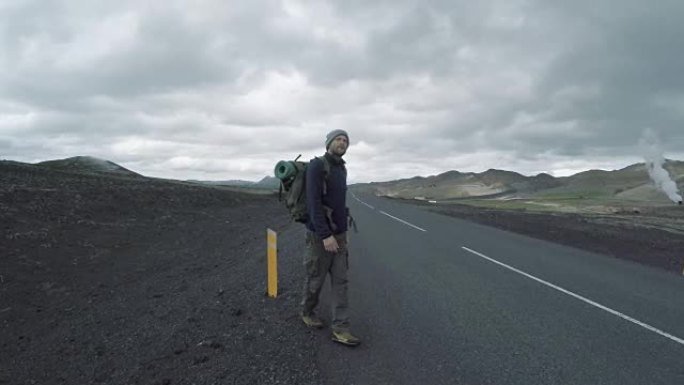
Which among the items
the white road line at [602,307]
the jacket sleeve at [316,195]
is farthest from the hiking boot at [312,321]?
the white road line at [602,307]

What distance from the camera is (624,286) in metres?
8.95

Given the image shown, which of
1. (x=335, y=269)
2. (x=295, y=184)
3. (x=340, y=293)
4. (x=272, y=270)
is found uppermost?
(x=295, y=184)

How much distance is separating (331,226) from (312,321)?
131 centimetres

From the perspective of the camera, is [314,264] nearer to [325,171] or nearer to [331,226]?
[331,226]

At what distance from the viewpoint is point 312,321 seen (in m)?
5.73

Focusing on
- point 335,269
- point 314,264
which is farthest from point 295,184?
point 335,269

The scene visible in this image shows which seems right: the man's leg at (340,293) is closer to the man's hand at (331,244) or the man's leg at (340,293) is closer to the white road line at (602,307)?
the man's hand at (331,244)

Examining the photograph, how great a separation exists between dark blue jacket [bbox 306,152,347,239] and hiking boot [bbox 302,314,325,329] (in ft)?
3.91

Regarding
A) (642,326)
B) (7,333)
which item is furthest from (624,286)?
(7,333)

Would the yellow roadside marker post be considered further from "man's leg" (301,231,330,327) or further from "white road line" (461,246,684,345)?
"white road line" (461,246,684,345)

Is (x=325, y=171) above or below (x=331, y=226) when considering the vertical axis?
above

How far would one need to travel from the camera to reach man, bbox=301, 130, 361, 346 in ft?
16.4

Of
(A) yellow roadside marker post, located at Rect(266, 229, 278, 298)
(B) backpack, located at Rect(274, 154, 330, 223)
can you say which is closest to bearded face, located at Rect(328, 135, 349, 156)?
(B) backpack, located at Rect(274, 154, 330, 223)

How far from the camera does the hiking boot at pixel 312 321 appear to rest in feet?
18.7
